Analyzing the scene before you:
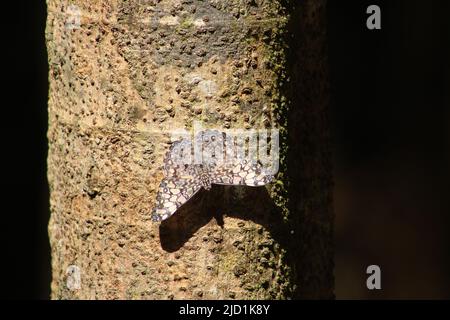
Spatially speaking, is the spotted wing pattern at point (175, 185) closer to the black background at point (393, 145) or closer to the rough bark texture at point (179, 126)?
the rough bark texture at point (179, 126)

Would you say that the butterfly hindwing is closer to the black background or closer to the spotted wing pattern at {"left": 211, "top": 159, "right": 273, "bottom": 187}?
the spotted wing pattern at {"left": 211, "top": 159, "right": 273, "bottom": 187}

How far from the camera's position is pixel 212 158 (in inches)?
57.8

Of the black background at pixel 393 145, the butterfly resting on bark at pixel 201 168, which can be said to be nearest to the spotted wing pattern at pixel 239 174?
the butterfly resting on bark at pixel 201 168

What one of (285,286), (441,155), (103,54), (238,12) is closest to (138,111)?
(103,54)

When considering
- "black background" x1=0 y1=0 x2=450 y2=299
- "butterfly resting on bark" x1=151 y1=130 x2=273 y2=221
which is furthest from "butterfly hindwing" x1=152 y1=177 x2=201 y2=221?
"black background" x1=0 y1=0 x2=450 y2=299

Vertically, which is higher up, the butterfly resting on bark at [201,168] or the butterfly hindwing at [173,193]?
the butterfly resting on bark at [201,168]

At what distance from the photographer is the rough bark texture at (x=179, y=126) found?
148 cm

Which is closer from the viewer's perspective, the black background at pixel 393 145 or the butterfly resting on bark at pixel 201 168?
the butterfly resting on bark at pixel 201 168

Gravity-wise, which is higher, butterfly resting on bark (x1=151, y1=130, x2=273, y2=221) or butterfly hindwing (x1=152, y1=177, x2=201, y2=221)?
butterfly resting on bark (x1=151, y1=130, x2=273, y2=221)

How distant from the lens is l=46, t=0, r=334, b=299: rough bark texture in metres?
1.48

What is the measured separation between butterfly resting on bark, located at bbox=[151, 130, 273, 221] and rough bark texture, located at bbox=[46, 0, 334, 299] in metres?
0.03

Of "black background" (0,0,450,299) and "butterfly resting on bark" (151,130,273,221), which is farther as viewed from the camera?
"black background" (0,0,450,299)

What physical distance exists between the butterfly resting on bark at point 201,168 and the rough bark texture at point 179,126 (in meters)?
0.03

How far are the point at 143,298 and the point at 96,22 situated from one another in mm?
437
